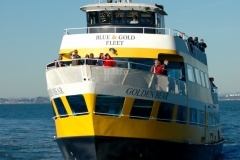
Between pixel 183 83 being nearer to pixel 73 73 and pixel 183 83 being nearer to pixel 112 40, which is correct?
pixel 112 40

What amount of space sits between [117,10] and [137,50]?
8.62 feet

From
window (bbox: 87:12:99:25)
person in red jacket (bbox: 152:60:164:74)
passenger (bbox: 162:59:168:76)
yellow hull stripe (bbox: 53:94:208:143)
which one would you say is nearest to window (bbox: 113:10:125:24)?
window (bbox: 87:12:99:25)

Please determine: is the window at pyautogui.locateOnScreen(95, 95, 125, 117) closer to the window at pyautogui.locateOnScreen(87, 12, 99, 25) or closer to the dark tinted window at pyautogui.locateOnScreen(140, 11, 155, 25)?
→ the dark tinted window at pyautogui.locateOnScreen(140, 11, 155, 25)

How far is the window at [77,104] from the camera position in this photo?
749 inches

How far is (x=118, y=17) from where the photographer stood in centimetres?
2347

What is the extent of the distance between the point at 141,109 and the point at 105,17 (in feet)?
17.6

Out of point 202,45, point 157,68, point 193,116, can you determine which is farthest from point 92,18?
point 202,45

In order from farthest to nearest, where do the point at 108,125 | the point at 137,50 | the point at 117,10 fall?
the point at 117,10 → the point at 137,50 → the point at 108,125

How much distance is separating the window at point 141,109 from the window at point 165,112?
521mm

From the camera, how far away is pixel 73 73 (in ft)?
62.9

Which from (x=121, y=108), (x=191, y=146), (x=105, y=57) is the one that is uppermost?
(x=105, y=57)

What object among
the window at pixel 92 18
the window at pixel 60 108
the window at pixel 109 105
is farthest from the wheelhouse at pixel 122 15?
the window at pixel 109 105

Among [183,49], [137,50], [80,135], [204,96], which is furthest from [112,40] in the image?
[204,96]

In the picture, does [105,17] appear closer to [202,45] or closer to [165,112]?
[165,112]
